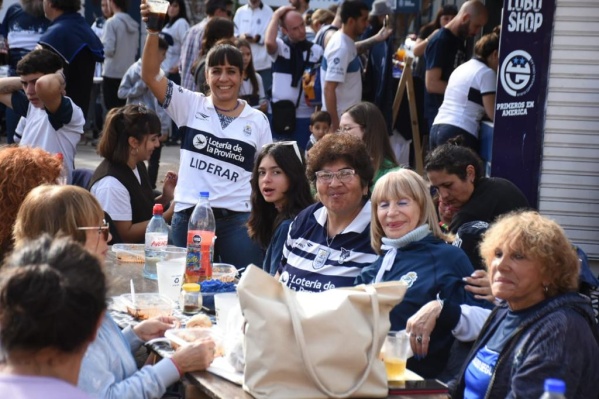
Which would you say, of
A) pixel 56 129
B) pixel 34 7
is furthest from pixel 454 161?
pixel 34 7

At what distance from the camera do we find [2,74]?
1214 cm

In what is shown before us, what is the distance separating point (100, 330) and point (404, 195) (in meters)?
1.44

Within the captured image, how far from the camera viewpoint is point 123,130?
6.01 m

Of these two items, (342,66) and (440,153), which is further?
(342,66)

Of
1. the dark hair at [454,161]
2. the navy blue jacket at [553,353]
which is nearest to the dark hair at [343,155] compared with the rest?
the dark hair at [454,161]

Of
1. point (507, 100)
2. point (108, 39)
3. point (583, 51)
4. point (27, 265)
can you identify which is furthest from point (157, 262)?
point (108, 39)

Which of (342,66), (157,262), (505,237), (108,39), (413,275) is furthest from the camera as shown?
(108,39)

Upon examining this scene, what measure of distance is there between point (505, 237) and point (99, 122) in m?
11.6

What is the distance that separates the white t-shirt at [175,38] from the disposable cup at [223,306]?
863cm

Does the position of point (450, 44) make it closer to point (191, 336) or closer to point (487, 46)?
point (487, 46)

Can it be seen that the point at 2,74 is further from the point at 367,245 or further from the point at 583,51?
the point at 367,245

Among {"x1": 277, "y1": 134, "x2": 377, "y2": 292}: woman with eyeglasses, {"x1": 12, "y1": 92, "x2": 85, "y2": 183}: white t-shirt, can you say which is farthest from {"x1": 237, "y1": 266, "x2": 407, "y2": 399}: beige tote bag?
{"x1": 12, "y1": 92, "x2": 85, "y2": 183}: white t-shirt

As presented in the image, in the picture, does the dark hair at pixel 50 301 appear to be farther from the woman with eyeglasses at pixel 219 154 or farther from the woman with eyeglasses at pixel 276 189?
the woman with eyeglasses at pixel 219 154

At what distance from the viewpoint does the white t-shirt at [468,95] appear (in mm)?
7613
